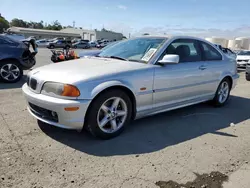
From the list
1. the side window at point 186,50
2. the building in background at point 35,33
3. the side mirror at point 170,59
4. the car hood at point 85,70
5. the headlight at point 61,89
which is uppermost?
the building in background at point 35,33

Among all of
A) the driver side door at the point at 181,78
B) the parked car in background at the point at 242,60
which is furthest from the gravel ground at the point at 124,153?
the parked car in background at the point at 242,60

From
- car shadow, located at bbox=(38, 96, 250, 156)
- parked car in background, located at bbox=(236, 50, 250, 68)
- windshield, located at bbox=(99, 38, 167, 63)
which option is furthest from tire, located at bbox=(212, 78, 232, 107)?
parked car in background, located at bbox=(236, 50, 250, 68)

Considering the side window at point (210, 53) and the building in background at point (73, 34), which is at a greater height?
the building in background at point (73, 34)

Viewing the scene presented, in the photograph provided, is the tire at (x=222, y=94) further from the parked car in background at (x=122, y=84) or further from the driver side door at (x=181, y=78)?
the driver side door at (x=181, y=78)

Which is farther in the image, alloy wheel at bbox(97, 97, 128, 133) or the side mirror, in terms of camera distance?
the side mirror

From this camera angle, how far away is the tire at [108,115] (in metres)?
3.58

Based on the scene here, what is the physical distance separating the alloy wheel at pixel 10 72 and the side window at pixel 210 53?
18.7ft

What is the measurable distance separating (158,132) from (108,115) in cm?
95

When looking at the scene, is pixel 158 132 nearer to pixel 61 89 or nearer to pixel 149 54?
pixel 149 54

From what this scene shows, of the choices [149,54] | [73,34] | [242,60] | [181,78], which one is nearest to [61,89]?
[149,54]

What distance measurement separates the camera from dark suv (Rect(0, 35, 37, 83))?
7820 mm

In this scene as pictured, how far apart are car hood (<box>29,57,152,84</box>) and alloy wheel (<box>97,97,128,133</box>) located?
1.39 ft

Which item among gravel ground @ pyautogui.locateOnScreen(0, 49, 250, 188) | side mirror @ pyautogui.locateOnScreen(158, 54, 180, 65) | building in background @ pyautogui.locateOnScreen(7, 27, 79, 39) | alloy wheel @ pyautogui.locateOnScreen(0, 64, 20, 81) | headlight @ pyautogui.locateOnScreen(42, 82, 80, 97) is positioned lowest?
gravel ground @ pyautogui.locateOnScreen(0, 49, 250, 188)

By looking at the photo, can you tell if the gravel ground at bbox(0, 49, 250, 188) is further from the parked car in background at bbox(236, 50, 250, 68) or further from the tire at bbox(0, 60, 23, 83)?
the parked car in background at bbox(236, 50, 250, 68)
